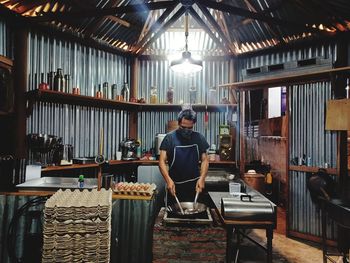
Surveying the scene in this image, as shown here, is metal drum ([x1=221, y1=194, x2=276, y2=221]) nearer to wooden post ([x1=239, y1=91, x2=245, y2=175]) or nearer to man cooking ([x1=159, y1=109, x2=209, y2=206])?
man cooking ([x1=159, y1=109, x2=209, y2=206])

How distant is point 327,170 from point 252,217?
230cm

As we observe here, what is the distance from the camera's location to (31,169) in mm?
4148

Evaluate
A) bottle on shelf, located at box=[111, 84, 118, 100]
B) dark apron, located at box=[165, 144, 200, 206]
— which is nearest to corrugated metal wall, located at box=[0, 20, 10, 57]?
bottle on shelf, located at box=[111, 84, 118, 100]

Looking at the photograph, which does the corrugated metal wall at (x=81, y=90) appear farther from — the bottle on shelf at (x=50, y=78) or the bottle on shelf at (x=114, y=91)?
the bottle on shelf at (x=114, y=91)

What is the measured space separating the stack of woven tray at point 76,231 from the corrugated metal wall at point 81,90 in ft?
8.13

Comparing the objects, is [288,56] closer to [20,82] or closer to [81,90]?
[81,90]

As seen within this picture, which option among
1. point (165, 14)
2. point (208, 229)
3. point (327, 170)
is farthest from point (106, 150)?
point (327, 170)

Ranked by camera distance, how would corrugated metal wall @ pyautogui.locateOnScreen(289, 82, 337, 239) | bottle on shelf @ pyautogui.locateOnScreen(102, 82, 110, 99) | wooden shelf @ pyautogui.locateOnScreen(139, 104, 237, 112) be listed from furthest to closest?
wooden shelf @ pyautogui.locateOnScreen(139, 104, 237, 112)
bottle on shelf @ pyautogui.locateOnScreen(102, 82, 110, 99)
corrugated metal wall @ pyautogui.locateOnScreen(289, 82, 337, 239)

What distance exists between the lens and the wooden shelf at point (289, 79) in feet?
15.0

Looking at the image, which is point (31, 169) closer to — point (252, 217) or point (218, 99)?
point (252, 217)

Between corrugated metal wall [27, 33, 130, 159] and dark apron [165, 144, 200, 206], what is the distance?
2.11m

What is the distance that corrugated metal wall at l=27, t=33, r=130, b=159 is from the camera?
16.1 feet

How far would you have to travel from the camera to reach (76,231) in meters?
2.74

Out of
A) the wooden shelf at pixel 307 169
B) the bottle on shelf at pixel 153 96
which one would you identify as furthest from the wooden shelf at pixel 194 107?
the wooden shelf at pixel 307 169
